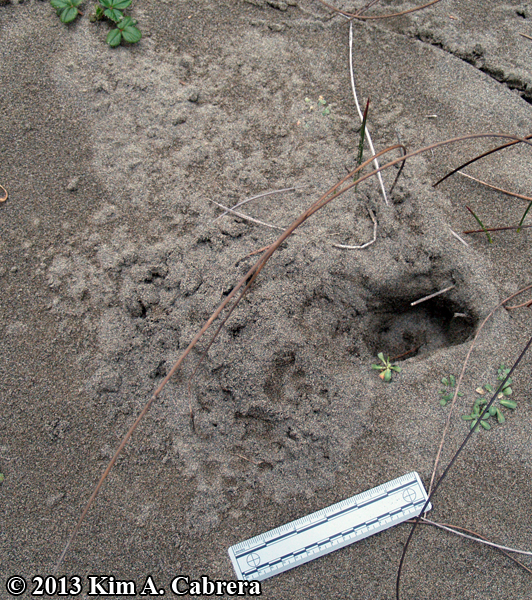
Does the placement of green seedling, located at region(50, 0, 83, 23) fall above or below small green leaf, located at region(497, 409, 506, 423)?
above

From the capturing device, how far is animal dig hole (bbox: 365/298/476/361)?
4.62 ft

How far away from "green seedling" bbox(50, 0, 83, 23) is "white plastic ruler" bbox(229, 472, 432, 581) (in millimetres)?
1874

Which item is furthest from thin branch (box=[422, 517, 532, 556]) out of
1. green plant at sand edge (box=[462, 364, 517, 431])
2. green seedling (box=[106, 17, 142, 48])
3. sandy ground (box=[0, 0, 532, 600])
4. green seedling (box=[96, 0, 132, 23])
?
green seedling (box=[96, 0, 132, 23])

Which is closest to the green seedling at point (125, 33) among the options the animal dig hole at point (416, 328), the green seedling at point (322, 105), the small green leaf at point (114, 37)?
the small green leaf at point (114, 37)

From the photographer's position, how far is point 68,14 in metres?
1.56

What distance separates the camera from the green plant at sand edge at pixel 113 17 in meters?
1.55

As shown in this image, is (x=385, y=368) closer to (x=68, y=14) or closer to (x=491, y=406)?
(x=491, y=406)

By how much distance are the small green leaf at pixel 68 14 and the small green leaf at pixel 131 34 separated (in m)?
0.20

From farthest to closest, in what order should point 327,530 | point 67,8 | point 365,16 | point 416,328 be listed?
point 365,16 < point 67,8 < point 416,328 < point 327,530

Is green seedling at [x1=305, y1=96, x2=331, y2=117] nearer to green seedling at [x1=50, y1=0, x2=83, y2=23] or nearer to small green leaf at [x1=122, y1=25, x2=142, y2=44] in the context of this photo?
small green leaf at [x1=122, y1=25, x2=142, y2=44]

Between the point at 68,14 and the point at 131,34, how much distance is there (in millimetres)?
247

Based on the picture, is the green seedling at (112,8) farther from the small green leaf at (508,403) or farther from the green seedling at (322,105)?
the small green leaf at (508,403)

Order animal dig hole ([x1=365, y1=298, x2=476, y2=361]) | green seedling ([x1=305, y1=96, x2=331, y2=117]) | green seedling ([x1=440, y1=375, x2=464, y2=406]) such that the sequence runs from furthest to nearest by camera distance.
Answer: green seedling ([x1=305, y1=96, x2=331, y2=117]), animal dig hole ([x1=365, y1=298, x2=476, y2=361]), green seedling ([x1=440, y1=375, x2=464, y2=406])

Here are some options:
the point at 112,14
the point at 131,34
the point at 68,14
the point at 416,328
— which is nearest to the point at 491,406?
the point at 416,328
